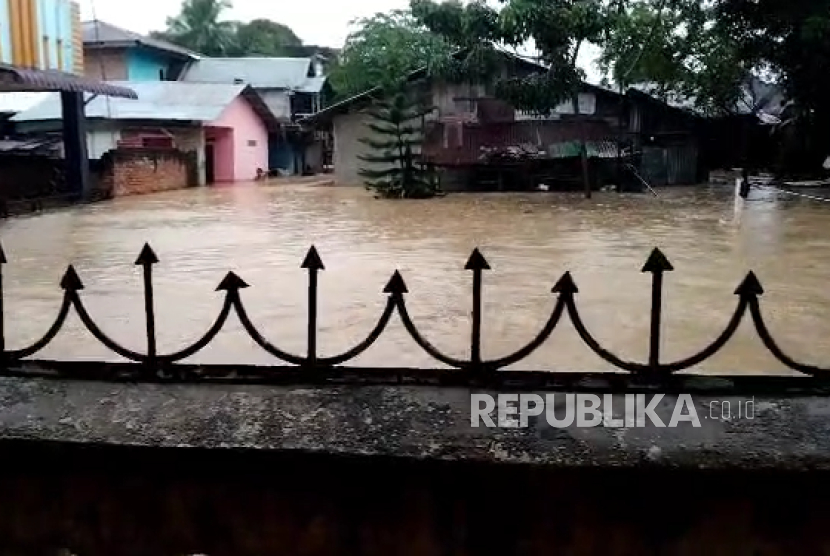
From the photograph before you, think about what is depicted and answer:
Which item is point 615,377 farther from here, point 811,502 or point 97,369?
point 97,369

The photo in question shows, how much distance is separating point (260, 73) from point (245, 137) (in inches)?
290

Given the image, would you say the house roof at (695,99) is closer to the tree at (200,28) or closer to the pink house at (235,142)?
the pink house at (235,142)

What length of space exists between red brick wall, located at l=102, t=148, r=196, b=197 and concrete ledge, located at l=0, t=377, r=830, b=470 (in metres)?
18.9

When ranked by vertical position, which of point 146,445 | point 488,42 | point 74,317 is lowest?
point 74,317

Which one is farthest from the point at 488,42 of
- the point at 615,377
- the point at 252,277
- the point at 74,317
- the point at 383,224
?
the point at 615,377

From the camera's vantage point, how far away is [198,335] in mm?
5102

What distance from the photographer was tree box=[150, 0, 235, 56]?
44.0 m

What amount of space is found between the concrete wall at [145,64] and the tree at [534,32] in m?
15.4

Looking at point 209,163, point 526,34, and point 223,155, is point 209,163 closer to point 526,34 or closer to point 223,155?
point 223,155

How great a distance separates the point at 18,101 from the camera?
27.4 meters

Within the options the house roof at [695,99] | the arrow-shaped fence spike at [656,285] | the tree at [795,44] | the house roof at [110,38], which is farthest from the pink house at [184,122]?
the arrow-shaped fence spike at [656,285]

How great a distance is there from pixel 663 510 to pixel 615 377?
0.39 meters

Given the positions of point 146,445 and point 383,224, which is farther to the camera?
point 383,224

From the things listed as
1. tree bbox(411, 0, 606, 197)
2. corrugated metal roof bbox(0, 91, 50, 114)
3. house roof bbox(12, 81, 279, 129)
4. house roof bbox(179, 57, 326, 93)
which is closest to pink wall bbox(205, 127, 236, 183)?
house roof bbox(12, 81, 279, 129)
